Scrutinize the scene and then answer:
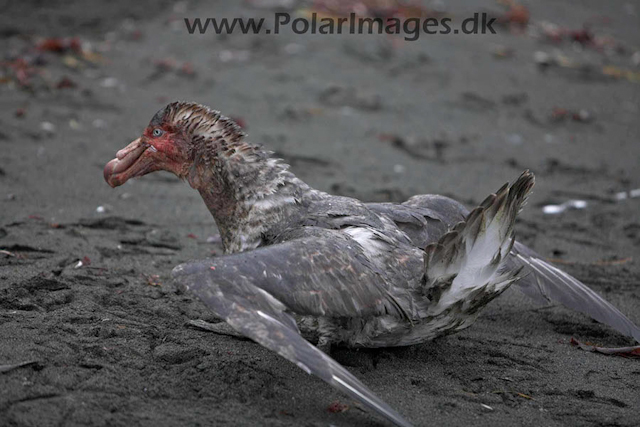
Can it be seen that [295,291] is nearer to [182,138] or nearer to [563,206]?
[182,138]

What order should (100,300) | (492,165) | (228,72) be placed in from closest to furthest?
(100,300) → (492,165) → (228,72)

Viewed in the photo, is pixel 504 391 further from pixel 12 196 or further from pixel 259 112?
pixel 259 112

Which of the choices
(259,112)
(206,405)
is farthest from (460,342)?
(259,112)

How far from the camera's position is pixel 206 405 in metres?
3.23

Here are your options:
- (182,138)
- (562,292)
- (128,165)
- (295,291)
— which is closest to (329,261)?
(295,291)

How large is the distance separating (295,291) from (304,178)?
3.43 meters

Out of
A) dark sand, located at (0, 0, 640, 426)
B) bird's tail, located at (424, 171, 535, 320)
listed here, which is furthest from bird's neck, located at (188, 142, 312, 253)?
bird's tail, located at (424, 171, 535, 320)

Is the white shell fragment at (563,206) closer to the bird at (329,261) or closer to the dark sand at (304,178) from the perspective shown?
the dark sand at (304,178)

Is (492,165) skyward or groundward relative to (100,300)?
groundward

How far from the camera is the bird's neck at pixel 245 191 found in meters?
3.97

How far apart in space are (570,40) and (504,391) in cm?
832

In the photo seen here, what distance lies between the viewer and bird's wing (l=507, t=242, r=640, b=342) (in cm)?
429

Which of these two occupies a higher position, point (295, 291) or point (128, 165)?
point (128, 165)

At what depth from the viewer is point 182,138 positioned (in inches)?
162
